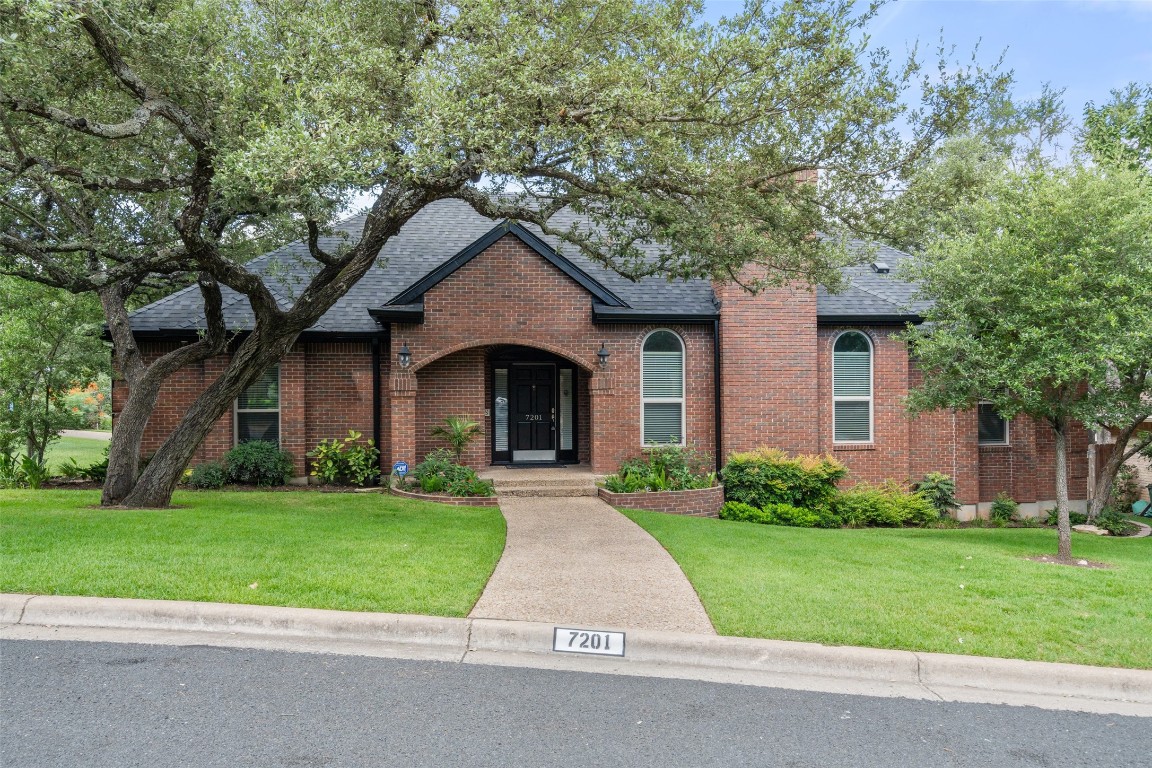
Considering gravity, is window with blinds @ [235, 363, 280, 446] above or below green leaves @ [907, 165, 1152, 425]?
below

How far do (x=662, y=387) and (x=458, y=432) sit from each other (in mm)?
3998

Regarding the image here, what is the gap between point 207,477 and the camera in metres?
12.8

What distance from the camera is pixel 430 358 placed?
1295 cm

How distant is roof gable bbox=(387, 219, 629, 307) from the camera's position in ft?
42.6

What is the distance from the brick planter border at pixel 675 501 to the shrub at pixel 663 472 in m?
0.22

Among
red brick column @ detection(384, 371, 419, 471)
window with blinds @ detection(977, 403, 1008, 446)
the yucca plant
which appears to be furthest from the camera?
window with blinds @ detection(977, 403, 1008, 446)

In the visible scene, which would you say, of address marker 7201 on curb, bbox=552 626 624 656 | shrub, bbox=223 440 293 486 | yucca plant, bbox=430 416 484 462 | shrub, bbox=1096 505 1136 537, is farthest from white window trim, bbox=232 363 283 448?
shrub, bbox=1096 505 1136 537

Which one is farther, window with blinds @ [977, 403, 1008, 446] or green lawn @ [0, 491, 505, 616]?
window with blinds @ [977, 403, 1008, 446]

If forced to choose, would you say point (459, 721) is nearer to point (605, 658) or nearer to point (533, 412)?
point (605, 658)

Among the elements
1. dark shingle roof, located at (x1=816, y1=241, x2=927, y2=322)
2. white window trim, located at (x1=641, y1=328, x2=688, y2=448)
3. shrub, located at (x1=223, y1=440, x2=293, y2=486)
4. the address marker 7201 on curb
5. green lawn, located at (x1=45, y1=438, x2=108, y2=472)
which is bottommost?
the address marker 7201 on curb

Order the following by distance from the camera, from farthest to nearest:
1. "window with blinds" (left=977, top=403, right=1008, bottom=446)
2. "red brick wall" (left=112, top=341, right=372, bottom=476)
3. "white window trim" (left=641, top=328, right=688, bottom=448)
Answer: "window with blinds" (left=977, top=403, right=1008, bottom=446)
"white window trim" (left=641, top=328, right=688, bottom=448)
"red brick wall" (left=112, top=341, right=372, bottom=476)

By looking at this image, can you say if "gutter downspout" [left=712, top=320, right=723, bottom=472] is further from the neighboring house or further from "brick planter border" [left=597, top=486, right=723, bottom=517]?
"brick planter border" [left=597, top=486, right=723, bottom=517]

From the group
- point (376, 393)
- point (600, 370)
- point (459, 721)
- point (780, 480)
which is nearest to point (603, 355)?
point (600, 370)

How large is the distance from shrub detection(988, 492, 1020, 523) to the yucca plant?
33.7ft
